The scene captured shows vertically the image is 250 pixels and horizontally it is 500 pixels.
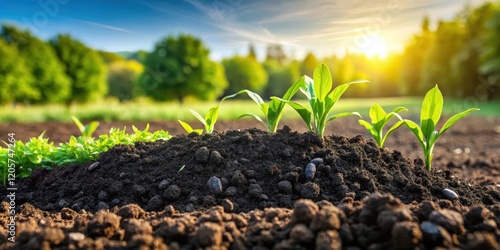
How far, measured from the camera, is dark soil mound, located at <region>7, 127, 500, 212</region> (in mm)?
2633

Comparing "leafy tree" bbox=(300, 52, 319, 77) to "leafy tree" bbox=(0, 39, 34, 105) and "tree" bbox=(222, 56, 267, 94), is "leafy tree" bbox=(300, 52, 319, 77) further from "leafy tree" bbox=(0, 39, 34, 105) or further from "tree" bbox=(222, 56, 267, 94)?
"leafy tree" bbox=(0, 39, 34, 105)

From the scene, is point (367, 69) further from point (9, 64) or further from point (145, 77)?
point (9, 64)

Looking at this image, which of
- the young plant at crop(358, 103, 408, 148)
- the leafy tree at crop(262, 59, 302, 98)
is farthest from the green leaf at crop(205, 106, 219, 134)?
the leafy tree at crop(262, 59, 302, 98)

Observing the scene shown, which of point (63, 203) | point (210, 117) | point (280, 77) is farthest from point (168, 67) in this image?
point (280, 77)

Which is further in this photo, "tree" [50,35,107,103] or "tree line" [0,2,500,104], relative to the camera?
"tree" [50,35,107,103]

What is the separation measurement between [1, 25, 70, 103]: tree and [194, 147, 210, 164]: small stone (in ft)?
78.2

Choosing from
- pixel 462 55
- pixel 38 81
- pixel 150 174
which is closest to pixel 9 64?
pixel 38 81

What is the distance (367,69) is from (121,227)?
6132cm

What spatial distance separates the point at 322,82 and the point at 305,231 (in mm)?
1762

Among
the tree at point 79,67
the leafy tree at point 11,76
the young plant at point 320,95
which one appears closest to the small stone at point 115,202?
the young plant at point 320,95

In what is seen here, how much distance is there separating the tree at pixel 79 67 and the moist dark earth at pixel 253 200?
26.7 m

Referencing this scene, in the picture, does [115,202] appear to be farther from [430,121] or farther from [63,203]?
[430,121]

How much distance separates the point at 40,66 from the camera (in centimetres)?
2455

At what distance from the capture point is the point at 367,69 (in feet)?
198
